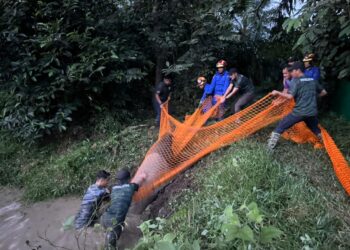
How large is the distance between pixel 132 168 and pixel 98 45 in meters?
2.94

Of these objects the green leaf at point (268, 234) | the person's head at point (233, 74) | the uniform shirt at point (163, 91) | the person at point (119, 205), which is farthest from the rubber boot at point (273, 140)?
the green leaf at point (268, 234)

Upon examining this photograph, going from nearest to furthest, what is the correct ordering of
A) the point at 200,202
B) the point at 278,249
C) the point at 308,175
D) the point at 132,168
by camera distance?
the point at 278,249 < the point at 200,202 < the point at 308,175 < the point at 132,168

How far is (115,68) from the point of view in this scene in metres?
8.58

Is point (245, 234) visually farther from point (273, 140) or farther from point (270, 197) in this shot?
point (273, 140)

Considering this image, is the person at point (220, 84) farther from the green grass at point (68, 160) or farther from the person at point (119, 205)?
the person at point (119, 205)

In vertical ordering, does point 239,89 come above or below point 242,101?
above

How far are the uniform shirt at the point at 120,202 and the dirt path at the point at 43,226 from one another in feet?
0.97

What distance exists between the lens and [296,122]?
5.52 metres

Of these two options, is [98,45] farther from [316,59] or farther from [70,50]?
[316,59]

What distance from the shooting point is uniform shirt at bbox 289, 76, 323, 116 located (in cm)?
541

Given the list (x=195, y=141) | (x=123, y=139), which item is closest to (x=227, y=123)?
(x=195, y=141)

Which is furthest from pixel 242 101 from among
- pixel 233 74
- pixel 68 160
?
pixel 68 160

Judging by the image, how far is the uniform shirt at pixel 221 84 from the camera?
7210mm

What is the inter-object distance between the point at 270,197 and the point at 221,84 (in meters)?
3.65
